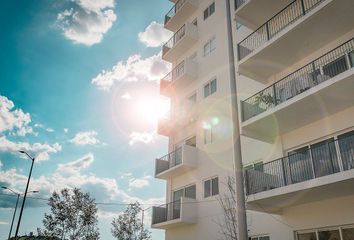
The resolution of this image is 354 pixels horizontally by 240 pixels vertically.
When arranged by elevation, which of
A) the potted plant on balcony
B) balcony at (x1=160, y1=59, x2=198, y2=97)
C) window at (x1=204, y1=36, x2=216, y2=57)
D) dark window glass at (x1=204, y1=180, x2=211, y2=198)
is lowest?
dark window glass at (x1=204, y1=180, x2=211, y2=198)

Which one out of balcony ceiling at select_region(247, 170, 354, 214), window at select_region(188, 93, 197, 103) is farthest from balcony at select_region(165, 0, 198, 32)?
balcony ceiling at select_region(247, 170, 354, 214)

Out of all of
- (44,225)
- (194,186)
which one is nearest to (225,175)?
(194,186)

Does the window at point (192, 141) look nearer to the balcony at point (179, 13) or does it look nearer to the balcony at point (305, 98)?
the balcony at point (305, 98)

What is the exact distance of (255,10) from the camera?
18281 millimetres

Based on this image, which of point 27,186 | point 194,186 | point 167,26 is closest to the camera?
point 194,186

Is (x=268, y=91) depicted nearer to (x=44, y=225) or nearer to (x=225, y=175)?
(x=225, y=175)

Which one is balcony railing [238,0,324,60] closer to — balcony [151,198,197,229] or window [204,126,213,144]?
window [204,126,213,144]

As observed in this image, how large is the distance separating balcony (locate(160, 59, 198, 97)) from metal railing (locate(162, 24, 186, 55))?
2681mm

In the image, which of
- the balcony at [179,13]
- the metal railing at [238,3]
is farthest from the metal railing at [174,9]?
the metal railing at [238,3]

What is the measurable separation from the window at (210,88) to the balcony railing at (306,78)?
6213 millimetres

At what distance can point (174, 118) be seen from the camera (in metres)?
25.6

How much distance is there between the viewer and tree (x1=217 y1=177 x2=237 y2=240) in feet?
54.8

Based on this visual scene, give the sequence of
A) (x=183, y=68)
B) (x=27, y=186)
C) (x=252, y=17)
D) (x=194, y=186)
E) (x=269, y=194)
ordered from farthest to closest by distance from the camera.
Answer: (x=27, y=186), (x=183, y=68), (x=194, y=186), (x=252, y=17), (x=269, y=194)

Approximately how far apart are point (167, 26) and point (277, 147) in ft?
61.7
